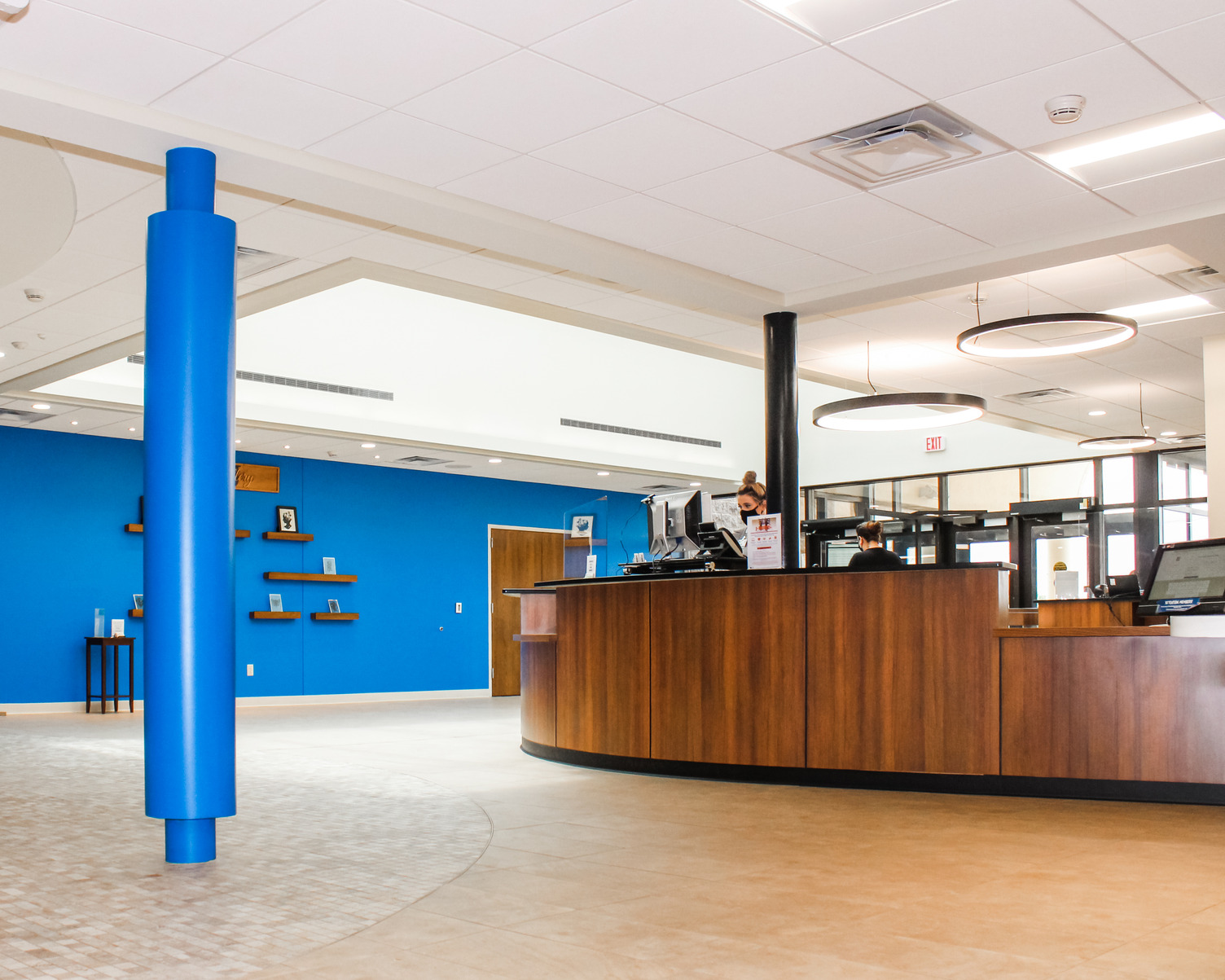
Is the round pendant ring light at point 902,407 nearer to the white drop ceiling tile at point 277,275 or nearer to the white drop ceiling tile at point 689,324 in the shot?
the white drop ceiling tile at point 689,324

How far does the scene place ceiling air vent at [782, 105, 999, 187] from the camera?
5062 mm

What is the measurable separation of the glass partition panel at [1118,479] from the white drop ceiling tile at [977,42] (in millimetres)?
10907

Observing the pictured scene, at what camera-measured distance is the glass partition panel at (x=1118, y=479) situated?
1428 cm

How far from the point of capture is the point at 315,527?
47.4 ft

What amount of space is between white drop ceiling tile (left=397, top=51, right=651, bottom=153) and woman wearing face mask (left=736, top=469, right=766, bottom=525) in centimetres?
297

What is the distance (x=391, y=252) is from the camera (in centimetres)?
690

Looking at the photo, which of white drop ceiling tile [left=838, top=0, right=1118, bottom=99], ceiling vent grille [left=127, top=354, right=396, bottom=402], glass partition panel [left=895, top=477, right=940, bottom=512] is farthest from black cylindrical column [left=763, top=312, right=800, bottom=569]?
glass partition panel [left=895, top=477, right=940, bottom=512]

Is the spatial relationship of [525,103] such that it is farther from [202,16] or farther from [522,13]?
[202,16]

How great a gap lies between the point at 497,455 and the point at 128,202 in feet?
26.7

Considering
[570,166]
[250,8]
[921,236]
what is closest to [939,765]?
[921,236]

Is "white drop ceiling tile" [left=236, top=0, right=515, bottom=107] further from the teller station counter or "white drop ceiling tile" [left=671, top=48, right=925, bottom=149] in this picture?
the teller station counter

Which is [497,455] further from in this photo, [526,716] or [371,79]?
[371,79]

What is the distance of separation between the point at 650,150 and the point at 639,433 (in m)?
10.5

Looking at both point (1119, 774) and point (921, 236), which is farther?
point (921, 236)
